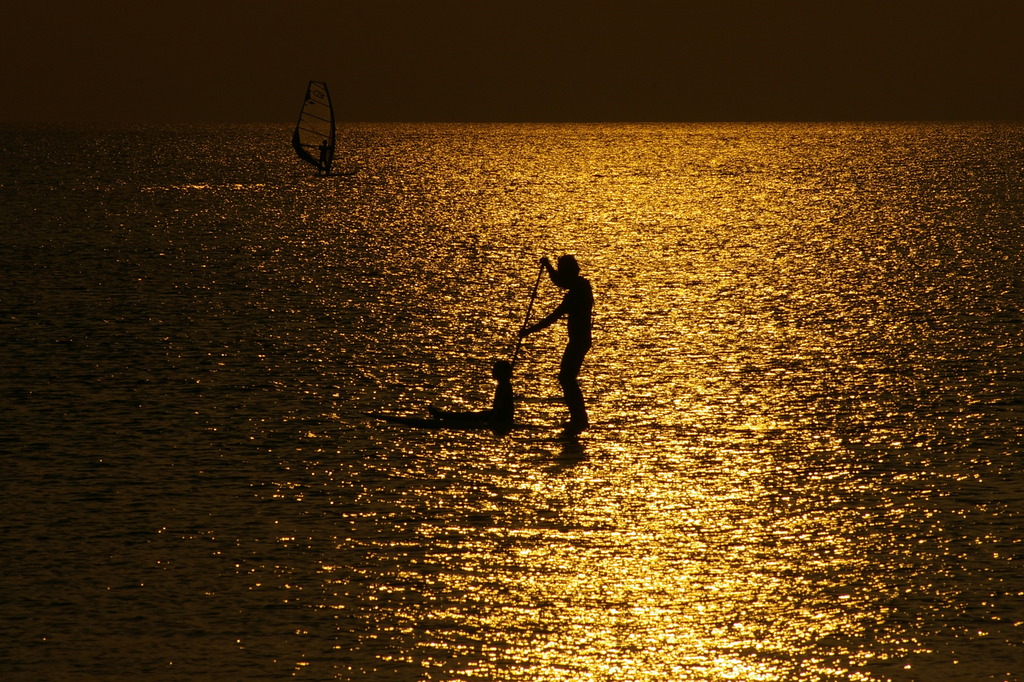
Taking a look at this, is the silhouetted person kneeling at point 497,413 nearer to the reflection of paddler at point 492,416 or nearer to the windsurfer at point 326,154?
the reflection of paddler at point 492,416

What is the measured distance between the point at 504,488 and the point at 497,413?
4.03 meters

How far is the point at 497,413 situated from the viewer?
21.3 m

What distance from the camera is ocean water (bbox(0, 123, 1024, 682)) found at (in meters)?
11.9

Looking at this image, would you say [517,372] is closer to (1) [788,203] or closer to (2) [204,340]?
(2) [204,340]

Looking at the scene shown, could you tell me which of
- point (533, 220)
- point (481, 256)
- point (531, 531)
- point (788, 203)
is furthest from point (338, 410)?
point (788, 203)

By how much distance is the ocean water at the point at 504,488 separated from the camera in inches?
468

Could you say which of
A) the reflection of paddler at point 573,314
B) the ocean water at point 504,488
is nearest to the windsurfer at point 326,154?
the ocean water at point 504,488

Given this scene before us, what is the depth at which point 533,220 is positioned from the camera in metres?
101

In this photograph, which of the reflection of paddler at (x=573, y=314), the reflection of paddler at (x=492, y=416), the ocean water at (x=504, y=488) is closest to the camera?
the ocean water at (x=504, y=488)

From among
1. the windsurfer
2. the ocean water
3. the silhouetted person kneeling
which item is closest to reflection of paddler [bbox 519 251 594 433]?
the silhouetted person kneeling

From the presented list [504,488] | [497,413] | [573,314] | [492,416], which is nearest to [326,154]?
[492,416]

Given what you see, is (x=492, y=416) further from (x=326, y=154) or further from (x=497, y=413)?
(x=326, y=154)

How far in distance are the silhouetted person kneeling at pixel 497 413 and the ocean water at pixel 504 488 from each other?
0.49 m

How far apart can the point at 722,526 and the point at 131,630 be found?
22.8 feet
